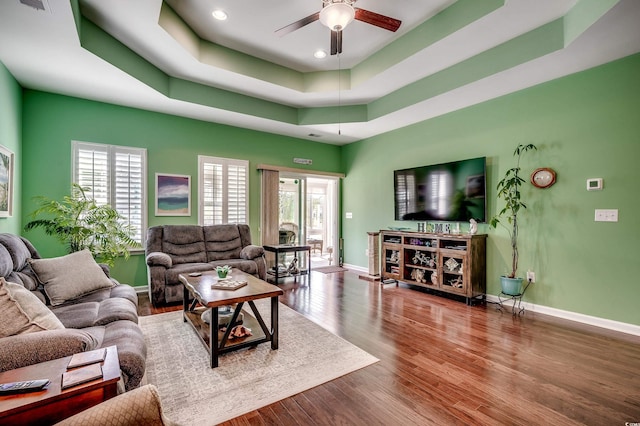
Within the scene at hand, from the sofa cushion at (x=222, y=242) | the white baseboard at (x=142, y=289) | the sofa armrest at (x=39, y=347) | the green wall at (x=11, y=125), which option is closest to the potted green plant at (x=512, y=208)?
the sofa cushion at (x=222, y=242)

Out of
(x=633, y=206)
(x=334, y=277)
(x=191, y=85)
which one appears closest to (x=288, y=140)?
(x=191, y=85)

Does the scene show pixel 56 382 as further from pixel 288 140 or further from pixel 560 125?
pixel 288 140

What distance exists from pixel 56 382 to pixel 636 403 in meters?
3.21

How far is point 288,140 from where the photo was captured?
20.4 feet

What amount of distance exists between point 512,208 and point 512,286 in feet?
3.26

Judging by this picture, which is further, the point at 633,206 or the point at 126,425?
the point at 633,206

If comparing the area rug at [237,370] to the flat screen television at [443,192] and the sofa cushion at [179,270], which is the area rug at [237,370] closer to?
the sofa cushion at [179,270]

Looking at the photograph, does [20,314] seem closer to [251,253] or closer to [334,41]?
[334,41]

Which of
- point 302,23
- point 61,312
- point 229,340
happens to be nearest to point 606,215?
point 302,23

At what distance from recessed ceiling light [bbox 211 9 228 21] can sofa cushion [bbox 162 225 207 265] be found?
2.95m

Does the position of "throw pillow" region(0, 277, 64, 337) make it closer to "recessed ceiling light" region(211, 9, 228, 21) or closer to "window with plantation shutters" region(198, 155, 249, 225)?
"recessed ceiling light" region(211, 9, 228, 21)

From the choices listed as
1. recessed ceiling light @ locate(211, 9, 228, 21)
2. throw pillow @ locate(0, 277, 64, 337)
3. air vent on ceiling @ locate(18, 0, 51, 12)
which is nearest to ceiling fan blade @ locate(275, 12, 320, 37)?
recessed ceiling light @ locate(211, 9, 228, 21)

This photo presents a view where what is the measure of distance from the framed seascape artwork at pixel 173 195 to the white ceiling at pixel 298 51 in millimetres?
1089

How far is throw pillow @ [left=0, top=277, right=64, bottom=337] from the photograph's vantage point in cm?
144
